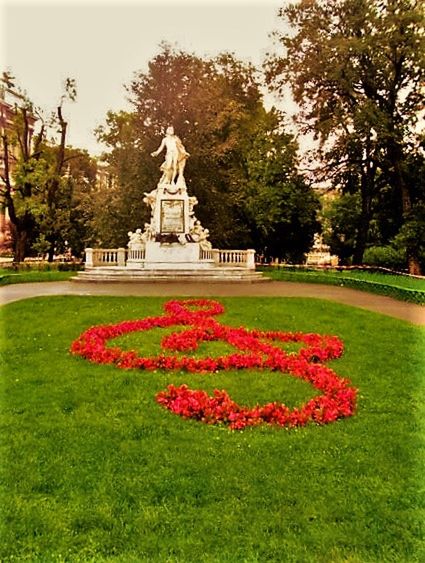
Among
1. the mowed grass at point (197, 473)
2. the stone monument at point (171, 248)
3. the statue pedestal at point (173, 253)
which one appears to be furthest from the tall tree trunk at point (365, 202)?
the mowed grass at point (197, 473)

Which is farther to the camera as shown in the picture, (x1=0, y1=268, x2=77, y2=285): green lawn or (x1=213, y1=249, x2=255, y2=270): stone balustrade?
(x1=213, y1=249, x2=255, y2=270): stone balustrade

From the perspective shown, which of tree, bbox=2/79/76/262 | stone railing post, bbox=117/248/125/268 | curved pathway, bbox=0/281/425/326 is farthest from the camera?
tree, bbox=2/79/76/262

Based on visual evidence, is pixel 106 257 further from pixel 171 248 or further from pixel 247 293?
pixel 247 293

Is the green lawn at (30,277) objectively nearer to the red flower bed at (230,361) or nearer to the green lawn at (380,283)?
the green lawn at (380,283)

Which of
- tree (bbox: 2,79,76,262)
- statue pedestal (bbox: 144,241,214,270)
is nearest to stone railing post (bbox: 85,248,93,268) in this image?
statue pedestal (bbox: 144,241,214,270)

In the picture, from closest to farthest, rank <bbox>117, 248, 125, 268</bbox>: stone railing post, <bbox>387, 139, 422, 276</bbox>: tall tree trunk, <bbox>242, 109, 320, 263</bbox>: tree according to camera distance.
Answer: <bbox>117, 248, 125, 268</bbox>: stone railing post < <bbox>387, 139, 422, 276</bbox>: tall tree trunk < <bbox>242, 109, 320, 263</bbox>: tree

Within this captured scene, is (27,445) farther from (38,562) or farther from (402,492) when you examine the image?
(402,492)

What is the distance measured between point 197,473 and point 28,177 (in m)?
28.7

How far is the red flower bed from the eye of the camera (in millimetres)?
5117

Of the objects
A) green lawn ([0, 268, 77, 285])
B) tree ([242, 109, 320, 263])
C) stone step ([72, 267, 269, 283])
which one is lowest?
green lawn ([0, 268, 77, 285])

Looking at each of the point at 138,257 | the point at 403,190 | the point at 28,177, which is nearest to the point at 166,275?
the point at 138,257

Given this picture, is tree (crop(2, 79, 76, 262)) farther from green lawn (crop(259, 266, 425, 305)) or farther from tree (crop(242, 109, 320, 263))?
green lawn (crop(259, 266, 425, 305))

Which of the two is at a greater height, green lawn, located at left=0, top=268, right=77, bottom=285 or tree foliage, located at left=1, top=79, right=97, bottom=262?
tree foliage, located at left=1, top=79, right=97, bottom=262

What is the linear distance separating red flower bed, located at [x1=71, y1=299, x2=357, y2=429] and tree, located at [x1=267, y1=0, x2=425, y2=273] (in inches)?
673
